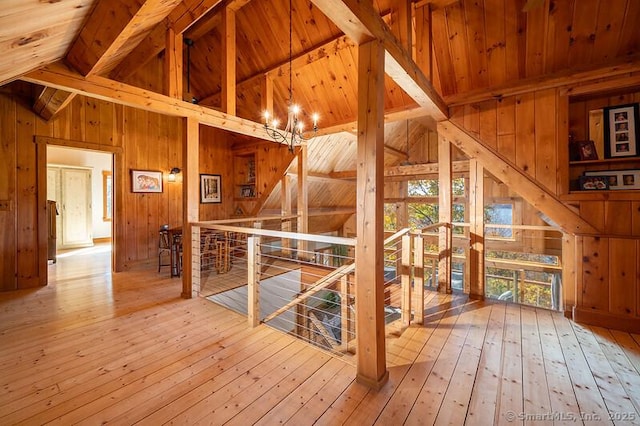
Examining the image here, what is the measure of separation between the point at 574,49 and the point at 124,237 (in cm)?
689

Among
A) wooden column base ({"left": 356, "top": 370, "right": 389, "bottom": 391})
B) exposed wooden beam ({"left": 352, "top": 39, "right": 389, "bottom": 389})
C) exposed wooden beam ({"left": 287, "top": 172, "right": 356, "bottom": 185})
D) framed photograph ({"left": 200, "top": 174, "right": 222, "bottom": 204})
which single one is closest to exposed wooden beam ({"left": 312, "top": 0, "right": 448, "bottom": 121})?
exposed wooden beam ({"left": 352, "top": 39, "right": 389, "bottom": 389})

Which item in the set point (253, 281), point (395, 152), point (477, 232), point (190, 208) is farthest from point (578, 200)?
point (395, 152)

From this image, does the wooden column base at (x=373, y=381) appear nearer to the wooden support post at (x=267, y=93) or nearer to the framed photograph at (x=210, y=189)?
the wooden support post at (x=267, y=93)

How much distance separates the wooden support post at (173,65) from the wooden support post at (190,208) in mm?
368

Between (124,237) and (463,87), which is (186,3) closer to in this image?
(463,87)

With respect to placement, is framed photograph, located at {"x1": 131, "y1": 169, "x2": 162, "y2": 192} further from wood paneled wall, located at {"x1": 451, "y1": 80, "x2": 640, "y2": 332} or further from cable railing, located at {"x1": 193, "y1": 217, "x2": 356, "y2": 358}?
wood paneled wall, located at {"x1": 451, "y1": 80, "x2": 640, "y2": 332}

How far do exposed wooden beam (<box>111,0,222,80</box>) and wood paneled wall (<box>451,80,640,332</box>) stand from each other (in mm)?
3489

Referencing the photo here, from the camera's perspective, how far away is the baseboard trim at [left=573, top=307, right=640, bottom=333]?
8.37 feet

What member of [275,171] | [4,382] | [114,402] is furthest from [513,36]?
[4,382]

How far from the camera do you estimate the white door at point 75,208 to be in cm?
688

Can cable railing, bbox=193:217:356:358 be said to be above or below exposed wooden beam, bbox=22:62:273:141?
below

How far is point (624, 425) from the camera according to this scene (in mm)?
1537

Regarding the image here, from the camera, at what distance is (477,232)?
3473mm

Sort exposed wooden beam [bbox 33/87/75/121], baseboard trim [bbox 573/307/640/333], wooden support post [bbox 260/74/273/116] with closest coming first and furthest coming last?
baseboard trim [bbox 573/307/640/333]
exposed wooden beam [bbox 33/87/75/121]
wooden support post [bbox 260/74/273/116]
